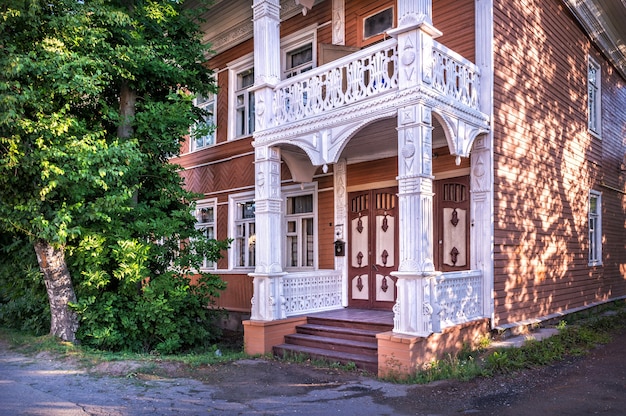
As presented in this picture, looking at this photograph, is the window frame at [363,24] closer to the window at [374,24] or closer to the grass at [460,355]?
the window at [374,24]

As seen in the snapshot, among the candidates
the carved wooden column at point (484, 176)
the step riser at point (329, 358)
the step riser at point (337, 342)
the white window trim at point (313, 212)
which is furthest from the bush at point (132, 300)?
the carved wooden column at point (484, 176)

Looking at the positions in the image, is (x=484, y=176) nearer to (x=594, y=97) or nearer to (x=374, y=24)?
(x=374, y=24)

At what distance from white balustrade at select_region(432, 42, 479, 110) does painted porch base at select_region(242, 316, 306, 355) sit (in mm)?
4559

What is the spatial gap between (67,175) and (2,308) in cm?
455

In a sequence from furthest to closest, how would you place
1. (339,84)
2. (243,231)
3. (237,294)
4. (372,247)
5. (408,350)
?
1. (243,231)
2. (237,294)
3. (372,247)
4. (339,84)
5. (408,350)

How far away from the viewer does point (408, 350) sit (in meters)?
7.09

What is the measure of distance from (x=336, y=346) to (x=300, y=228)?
4.16m

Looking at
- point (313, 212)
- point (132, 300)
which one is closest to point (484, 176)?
point (313, 212)

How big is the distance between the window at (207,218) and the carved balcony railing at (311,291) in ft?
16.6

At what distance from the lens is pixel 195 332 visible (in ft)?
33.2

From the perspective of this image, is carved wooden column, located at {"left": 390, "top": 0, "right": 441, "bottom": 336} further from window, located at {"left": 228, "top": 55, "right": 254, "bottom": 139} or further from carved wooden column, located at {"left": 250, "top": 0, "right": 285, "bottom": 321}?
window, located at {"left": 228, "top": 55, "right": 254, "bottom": 139}

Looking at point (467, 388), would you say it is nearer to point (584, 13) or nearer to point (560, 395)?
point (560, 395)

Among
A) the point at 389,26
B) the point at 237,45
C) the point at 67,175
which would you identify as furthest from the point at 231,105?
the point at 67,175

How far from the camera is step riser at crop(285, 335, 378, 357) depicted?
26.5 ft
